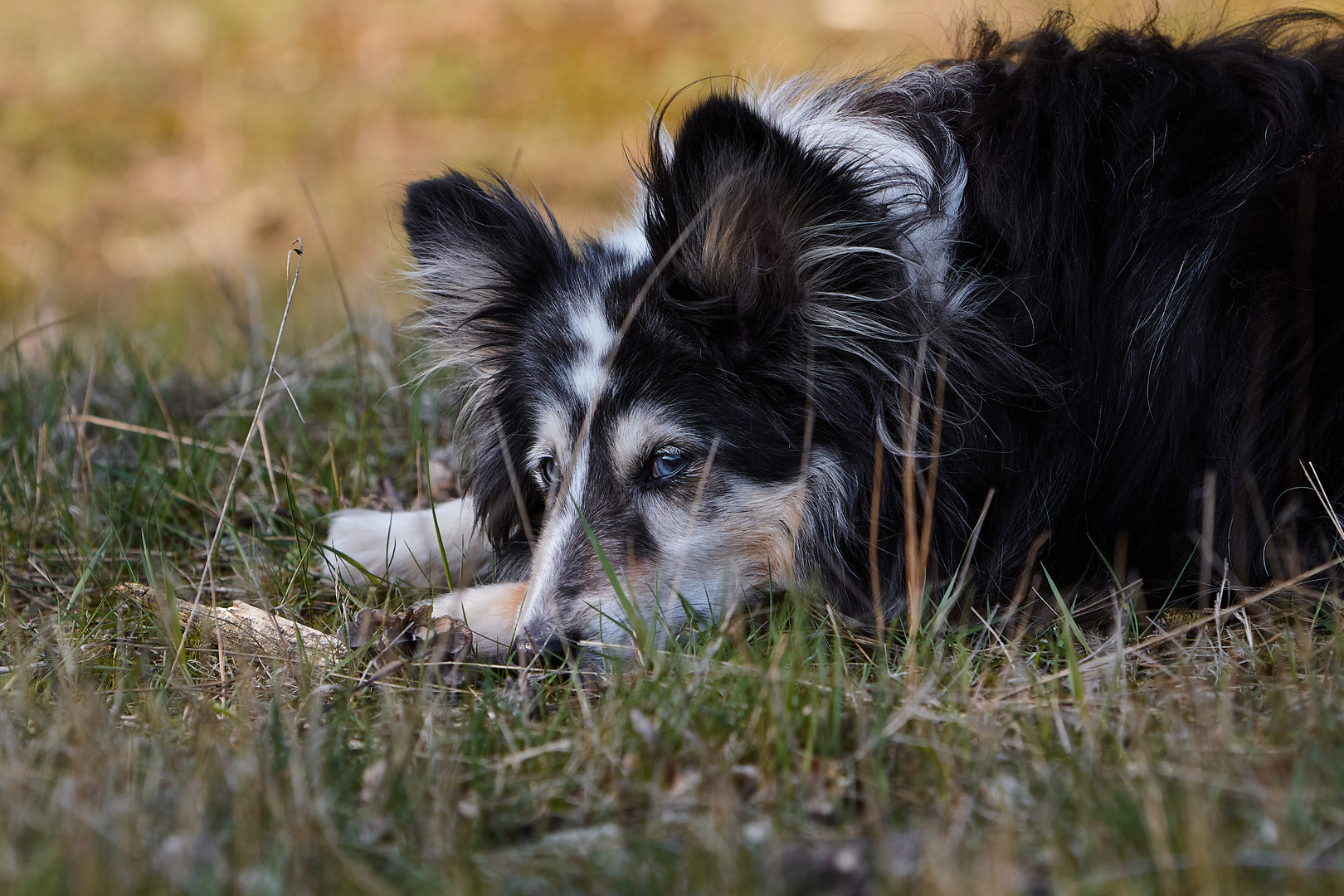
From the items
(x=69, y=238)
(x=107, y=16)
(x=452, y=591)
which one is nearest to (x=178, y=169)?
(x=69, y=238)

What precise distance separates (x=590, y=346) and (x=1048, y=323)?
3.97 ft

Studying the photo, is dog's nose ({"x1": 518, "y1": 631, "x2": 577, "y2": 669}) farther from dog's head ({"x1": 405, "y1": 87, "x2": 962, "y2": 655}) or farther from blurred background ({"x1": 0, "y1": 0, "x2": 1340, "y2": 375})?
blurred background ({"x1": 0, "y1": 0, "x2": 1340, "y2": 375})

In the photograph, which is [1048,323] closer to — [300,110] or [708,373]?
[708,373]

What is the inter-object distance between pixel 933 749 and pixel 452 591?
159 cm

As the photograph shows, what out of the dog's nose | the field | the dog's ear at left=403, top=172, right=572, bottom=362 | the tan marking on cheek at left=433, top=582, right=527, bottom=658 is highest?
the dog's ear at left=403, top=172, right=572, bottom=362

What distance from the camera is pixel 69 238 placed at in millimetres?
11031

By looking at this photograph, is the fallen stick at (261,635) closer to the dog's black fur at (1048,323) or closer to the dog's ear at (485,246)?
the dog's black fur at (1048,323)

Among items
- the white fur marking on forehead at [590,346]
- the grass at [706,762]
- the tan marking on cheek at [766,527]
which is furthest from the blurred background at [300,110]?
the grass at [706,762]

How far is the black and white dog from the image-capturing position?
2.89 metres

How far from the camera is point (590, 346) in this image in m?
3.17

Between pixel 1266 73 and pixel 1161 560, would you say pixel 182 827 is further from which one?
pixel 1266 73

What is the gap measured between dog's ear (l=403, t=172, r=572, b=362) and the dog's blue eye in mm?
660

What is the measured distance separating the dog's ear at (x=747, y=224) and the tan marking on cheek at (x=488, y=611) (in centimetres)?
89

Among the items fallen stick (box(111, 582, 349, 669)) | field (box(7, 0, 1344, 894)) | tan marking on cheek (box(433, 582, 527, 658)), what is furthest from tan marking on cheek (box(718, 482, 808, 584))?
fallen stick (box(111, 582, 349, 669))
